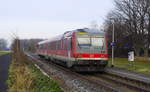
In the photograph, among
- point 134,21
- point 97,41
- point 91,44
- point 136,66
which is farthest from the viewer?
point 134,21

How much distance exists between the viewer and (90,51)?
17438mm

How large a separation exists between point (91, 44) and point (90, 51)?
22.8 inches

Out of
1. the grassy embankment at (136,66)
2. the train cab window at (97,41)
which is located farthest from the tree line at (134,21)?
the train cab window at (97,41)

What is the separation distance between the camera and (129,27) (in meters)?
44.9

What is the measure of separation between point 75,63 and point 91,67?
1211 mm

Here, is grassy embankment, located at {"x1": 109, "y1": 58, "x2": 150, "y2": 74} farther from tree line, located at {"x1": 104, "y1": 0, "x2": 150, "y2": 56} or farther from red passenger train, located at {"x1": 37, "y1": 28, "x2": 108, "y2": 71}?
tree line, located at {"x1": 104, "y1": 0, "x2": 150, "y2": 56}

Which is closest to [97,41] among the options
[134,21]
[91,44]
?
[91,44]

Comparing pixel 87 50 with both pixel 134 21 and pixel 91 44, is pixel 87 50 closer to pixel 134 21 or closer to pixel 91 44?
pixel 91 44

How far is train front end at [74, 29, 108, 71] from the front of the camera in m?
17.2

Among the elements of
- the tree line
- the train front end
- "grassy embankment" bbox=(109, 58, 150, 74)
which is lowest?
"grassy embankment" bbox=(109, 58, 150, 74)

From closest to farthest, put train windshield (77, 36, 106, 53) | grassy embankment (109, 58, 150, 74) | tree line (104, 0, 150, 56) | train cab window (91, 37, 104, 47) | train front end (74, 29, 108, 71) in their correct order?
train front end (74, 29, 108, 71), train windshield (77, 36, 106, 53), train cab window (91, 37, 104, 47), grassy embankment (109, 58, 150, 74), tree line (104, 0, 150, 56)

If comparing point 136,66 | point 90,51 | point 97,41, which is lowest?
point 136,66

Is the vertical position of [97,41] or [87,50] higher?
[97,41]

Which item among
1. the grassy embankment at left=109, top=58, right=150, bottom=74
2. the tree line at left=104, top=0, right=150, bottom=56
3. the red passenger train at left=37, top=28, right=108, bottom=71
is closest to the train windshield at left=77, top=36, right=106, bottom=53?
the red passenger train at left=37, top=28, right=108, bottom=71
